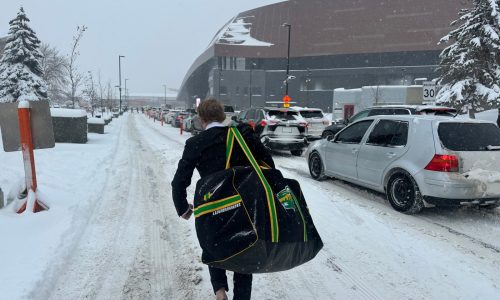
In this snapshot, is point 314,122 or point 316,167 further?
point 314,122

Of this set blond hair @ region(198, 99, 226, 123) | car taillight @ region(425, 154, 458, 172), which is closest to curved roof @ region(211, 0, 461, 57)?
car taillight @ region(425, 154, 458, 172)

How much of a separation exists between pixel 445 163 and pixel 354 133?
2410 mm

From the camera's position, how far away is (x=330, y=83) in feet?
261

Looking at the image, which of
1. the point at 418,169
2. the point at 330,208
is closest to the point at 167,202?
the point at 330,208

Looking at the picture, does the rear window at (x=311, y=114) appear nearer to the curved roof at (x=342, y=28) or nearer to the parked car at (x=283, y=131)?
the parked car at (x=283, y=131)

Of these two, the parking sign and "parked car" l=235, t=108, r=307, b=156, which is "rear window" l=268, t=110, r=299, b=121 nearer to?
"parked car" l=235, t=108, r=307, b=156

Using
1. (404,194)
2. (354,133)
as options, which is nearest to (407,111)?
(354,133)

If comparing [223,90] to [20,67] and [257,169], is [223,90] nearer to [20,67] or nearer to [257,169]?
[20,67]

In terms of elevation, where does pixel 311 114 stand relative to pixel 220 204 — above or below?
above

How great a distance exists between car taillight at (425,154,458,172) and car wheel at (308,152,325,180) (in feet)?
10.9

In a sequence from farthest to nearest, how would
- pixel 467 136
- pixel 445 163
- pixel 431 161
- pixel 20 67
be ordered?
1. pixel 20 67
2. pixel 467 136
3. pixel 431 161
4. pixel 445 163

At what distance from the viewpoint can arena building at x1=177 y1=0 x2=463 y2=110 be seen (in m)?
71.8

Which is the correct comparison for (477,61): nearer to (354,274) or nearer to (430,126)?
(430,126)

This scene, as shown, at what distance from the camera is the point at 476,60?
2202cm
